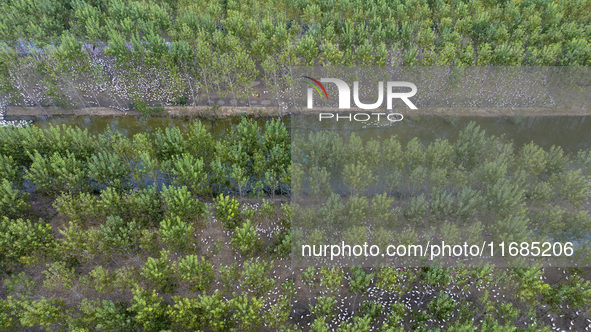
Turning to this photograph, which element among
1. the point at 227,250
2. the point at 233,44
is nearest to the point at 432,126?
the point at 233,44

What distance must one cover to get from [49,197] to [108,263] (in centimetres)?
1153

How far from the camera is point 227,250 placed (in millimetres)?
31188

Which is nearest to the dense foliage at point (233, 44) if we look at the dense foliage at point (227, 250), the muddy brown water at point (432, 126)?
the muddy brown water at point (432, 126)

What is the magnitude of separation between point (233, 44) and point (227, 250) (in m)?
30.0

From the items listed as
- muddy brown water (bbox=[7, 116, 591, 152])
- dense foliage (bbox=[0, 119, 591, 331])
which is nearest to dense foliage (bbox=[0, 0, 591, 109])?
muddy brown water (bbox=[7, 116, 591, 152])

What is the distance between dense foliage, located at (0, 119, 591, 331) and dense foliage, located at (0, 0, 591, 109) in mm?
16674

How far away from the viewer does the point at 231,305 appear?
2392 centimetres

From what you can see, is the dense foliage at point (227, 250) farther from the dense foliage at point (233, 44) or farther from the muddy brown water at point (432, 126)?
the dense foliage at point (233, 44)

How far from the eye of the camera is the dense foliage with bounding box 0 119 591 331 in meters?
24.3

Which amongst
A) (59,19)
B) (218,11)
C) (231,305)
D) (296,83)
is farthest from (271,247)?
(59,19)

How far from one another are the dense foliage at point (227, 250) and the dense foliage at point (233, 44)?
54.7ft

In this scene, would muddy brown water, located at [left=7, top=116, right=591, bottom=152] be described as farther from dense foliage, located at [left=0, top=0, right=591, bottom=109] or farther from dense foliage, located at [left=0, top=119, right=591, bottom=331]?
dense foliage, located at [left=0, top=119, right=591, bottom=331]

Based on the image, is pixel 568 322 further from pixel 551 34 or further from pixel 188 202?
pixel 551 34

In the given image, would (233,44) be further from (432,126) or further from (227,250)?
(432,126)
